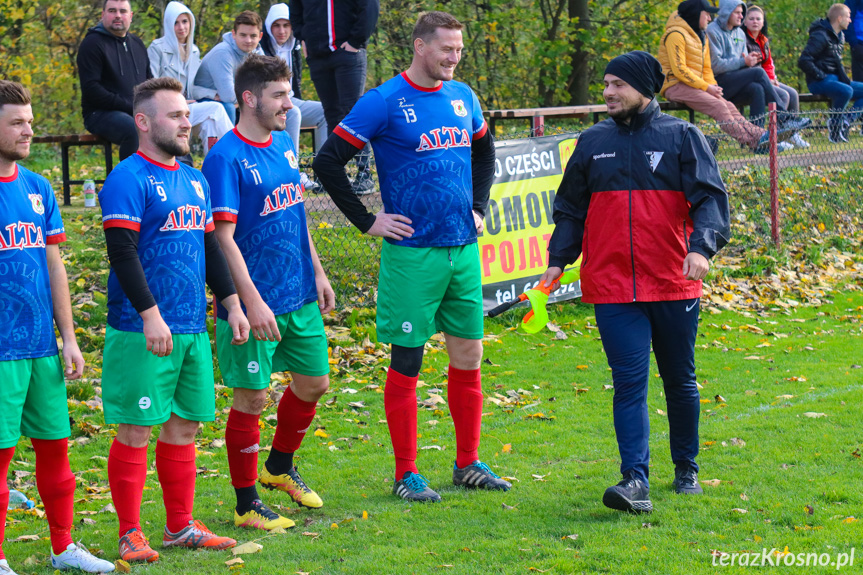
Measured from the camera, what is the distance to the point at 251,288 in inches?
182

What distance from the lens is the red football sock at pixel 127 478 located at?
4340mm

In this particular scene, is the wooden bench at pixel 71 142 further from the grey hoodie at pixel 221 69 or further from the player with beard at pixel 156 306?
the player with beard at pixel 156 306

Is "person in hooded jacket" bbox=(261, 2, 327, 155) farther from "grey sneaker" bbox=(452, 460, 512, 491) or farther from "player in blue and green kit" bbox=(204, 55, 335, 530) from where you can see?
"grey sneaker" bbox=(452, 460, 512, 491)

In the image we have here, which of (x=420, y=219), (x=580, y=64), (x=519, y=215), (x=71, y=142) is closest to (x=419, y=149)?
(x=420, y=219)

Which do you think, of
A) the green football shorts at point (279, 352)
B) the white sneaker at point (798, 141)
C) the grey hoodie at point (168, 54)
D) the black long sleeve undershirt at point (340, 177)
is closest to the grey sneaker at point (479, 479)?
the green football shorts at point (279, 352)

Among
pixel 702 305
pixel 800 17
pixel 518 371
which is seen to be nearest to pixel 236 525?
pixel 518 371

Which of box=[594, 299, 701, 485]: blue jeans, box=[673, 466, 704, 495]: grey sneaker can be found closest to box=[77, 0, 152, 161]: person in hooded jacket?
box=[594, 299, 701, 485]: blue jeans

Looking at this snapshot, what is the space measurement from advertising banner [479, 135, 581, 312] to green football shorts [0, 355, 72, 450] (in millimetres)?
5300

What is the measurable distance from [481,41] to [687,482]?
628 inches

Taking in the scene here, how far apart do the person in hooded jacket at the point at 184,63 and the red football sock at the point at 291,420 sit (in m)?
5.49

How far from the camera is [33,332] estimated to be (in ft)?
13.7

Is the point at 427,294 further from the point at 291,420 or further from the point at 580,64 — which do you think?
the point at 580,64

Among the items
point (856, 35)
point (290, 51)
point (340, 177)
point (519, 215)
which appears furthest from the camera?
point (856, 35)

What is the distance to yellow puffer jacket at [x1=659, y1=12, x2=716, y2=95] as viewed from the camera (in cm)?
1323
